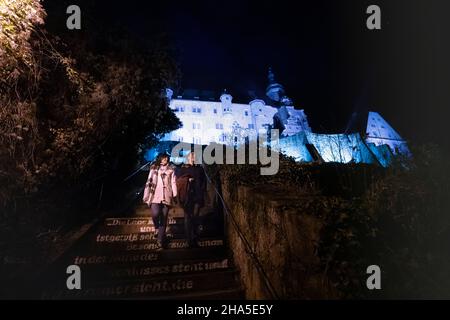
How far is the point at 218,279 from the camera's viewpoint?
4398mm

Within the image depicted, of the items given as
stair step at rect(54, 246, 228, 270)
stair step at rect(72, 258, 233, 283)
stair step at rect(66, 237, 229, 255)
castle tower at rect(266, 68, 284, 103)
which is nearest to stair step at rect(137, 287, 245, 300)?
stair step at rect(72, 258, 233, 283)

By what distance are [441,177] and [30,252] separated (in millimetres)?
6719

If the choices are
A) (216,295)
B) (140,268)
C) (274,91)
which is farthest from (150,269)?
(274,91)

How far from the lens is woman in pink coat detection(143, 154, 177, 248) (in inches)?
212

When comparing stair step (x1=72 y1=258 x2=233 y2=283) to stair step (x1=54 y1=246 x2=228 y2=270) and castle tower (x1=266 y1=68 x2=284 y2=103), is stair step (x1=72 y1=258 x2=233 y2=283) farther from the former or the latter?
castle tower (x1=266 y1=68 x2=284 y2=103)

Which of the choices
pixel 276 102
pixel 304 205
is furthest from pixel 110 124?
pixel 276 102

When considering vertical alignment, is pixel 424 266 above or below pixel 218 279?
above

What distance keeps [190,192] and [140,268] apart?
6.41 ft

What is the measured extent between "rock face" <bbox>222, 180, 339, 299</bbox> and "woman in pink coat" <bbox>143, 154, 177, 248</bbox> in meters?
1.68

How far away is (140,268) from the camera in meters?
4.46

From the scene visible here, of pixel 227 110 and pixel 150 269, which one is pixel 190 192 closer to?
pixel 150 269

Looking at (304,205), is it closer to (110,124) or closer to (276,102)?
(110,124)

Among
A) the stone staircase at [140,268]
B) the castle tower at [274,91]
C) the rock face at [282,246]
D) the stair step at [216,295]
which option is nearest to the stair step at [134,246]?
the stone staircase at [140,268]

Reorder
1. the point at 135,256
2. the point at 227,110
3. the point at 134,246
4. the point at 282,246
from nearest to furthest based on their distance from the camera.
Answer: the point at 282,246
the point at 135,256
the point at 134,246
the point at 227,110
